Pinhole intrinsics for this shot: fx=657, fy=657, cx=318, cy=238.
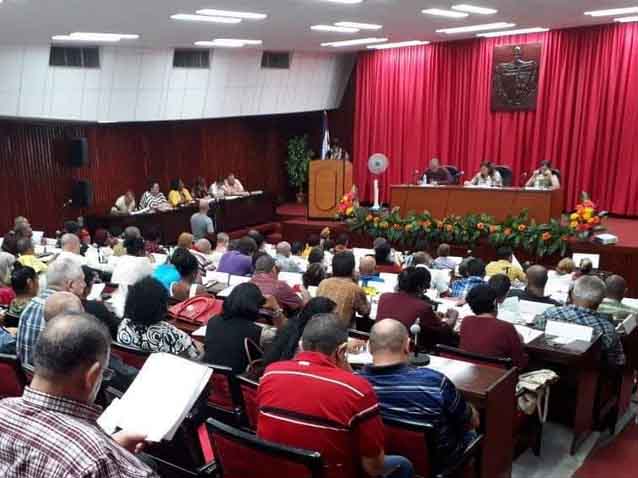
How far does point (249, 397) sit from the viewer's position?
277 cm

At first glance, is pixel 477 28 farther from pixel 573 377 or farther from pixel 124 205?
pixel 573 377

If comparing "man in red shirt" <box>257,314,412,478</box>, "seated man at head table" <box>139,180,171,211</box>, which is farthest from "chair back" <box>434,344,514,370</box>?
"seated man at head table" <box>139,180,171,211</box>

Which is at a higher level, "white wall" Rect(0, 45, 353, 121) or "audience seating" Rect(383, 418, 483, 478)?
"white wall" Rect(0, 45, 353, 121)

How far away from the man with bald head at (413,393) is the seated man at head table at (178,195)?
31.1 feet

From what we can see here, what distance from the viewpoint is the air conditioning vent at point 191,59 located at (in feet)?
36.7

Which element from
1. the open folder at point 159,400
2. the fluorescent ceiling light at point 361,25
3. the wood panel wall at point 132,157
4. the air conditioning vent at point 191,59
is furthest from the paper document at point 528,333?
the air conditioning vent at point 191,59

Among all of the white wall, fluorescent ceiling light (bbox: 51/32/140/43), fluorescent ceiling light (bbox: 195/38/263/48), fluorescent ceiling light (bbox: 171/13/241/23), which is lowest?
the white wall

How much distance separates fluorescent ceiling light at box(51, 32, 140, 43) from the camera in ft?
28.0

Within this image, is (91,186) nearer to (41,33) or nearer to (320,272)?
(41,33)

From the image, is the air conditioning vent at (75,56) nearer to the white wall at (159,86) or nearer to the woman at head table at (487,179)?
the white wall at (159,86)

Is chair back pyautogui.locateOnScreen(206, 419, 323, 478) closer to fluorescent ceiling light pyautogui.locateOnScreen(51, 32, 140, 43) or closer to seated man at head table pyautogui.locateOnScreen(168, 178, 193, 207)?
fluorescent ceiling light pyautogui.locateOnScreen(51, 32, 140, 43)

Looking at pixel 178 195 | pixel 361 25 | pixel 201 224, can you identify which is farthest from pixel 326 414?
pixel 178 195

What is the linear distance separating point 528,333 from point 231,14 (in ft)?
17.4

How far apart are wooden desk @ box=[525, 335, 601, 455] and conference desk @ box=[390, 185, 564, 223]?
565cm
